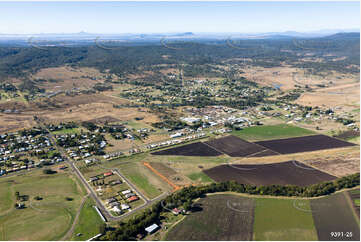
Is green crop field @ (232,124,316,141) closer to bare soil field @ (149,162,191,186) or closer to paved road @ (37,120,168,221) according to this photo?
bare soil field @ (149,162,191,186)

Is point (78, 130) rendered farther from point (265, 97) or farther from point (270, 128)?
point (265, 97)

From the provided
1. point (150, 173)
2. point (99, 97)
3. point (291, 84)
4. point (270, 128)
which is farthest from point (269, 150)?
point (291, 84)

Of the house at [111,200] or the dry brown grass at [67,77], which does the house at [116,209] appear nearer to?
the house at [111,200]

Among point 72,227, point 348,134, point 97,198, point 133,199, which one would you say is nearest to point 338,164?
point 348,134

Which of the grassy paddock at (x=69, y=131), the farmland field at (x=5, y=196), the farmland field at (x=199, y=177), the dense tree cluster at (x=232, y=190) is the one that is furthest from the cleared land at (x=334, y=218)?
the grassy paddock at (x=69, y=131)

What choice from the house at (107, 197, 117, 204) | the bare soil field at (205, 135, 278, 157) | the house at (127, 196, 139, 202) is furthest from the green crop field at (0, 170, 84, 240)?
the bare soil field at (205, 135, 278, 157)

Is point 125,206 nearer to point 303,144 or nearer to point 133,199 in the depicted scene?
point 133,199

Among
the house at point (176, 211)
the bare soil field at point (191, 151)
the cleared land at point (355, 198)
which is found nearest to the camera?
the house at point (176, 211)
